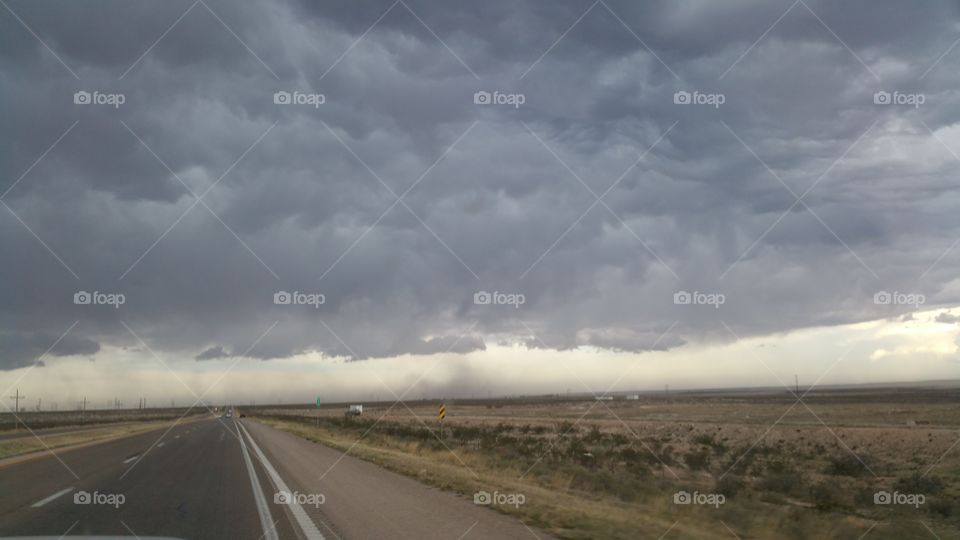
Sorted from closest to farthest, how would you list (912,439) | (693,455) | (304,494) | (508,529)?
(508,529) < (304,494) < (693,455) < (912,439)

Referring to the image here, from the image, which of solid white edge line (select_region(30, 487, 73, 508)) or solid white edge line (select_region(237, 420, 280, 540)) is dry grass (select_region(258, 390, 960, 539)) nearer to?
solid white edge line (select_region(237, 420, 280, 540))

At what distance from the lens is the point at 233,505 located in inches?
540

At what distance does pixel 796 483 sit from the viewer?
21.6 m

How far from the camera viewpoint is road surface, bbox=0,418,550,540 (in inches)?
425

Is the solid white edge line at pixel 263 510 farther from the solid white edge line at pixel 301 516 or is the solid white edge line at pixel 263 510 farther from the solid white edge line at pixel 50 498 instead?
the solid white edge line at pixel 50 498

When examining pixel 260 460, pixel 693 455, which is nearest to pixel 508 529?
pixel 260 460

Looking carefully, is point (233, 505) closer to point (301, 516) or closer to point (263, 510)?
point (263, 510)

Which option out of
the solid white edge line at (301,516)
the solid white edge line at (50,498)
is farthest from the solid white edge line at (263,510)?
the solid white edge line at (50,498)

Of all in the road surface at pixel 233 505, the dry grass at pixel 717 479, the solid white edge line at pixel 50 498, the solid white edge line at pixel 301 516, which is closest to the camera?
the solid white edge line at pixel 301 516

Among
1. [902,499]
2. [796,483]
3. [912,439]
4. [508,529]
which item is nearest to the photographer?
[508,529]

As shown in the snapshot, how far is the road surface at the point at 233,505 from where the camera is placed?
10797mm

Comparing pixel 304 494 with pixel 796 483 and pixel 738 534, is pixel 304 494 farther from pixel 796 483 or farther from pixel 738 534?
pixel 796 483

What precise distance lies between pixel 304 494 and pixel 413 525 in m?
4.79

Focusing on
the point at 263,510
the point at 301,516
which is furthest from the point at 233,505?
the point at 301,516
